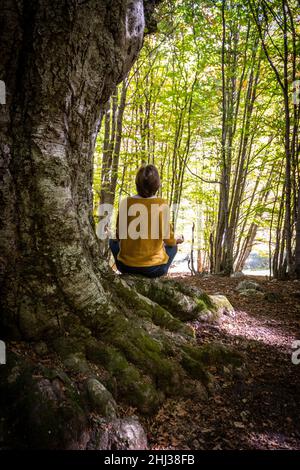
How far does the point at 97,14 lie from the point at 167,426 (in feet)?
10.5

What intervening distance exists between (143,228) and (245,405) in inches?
78.7

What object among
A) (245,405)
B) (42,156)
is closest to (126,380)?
(245,405)

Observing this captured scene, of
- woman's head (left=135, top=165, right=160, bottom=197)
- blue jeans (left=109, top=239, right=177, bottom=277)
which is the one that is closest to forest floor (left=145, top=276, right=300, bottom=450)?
blue jeans (left=109, top=239, right=177, bottom=277)

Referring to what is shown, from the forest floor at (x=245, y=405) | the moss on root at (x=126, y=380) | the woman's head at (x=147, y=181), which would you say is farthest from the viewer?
the woman's head at (x=147, y=181)

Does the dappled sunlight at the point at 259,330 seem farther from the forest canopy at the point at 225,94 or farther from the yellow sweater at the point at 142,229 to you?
the forest canopy at the point at 225,94

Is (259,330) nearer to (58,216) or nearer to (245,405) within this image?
(245,405)

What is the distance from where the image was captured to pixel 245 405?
227 cm

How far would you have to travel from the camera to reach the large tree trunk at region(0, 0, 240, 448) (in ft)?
6.48

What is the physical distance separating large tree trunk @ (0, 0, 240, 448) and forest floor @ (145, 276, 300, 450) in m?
0.20

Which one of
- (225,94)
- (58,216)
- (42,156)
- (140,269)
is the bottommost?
(140,269)

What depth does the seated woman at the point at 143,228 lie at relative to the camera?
10.8 ft

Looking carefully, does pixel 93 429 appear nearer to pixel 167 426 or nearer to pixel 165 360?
pixel 167 426

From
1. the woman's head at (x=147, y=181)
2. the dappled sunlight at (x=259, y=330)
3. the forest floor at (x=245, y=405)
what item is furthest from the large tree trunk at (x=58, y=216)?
the dappled sunlight at (x=259, y=330)

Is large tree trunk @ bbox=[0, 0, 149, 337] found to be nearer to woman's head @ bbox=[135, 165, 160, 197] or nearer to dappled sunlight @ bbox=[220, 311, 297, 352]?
woman's head @ bbox=[135, 165, 160, 197]
